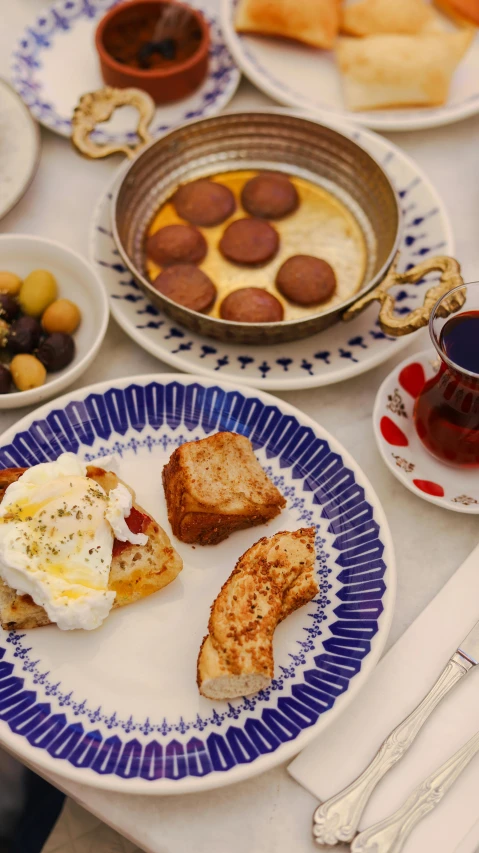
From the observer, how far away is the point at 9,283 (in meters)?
1.79

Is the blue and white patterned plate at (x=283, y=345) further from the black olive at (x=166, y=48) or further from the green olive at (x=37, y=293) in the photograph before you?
the black olive at (x=166, y=48)

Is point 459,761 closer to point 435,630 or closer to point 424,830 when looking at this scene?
point 424,830

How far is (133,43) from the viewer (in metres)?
2.20

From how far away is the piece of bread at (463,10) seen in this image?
7.87 ft

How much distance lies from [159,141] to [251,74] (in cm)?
54

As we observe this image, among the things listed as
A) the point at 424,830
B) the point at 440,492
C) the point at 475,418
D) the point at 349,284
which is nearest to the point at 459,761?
the point at 424,830

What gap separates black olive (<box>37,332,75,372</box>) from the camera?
5.56 ft

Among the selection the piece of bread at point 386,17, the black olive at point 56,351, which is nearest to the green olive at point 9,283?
the black olive at point 56,351

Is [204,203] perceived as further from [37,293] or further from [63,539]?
[63,539]

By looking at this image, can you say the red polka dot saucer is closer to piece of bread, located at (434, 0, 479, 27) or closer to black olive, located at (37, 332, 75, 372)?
black olive, located at (37, 332, 75, 372)

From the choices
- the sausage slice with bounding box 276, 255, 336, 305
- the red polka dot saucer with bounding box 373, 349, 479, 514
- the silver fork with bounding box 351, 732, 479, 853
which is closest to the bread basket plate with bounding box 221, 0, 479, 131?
the sausage slice with bounding box 276, 255, 336, 305

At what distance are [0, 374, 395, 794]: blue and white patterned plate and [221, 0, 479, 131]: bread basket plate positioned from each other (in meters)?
1.12

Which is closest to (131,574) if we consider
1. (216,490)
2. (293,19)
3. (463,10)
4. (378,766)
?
(216,490)

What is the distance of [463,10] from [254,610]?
2184 millimetres
